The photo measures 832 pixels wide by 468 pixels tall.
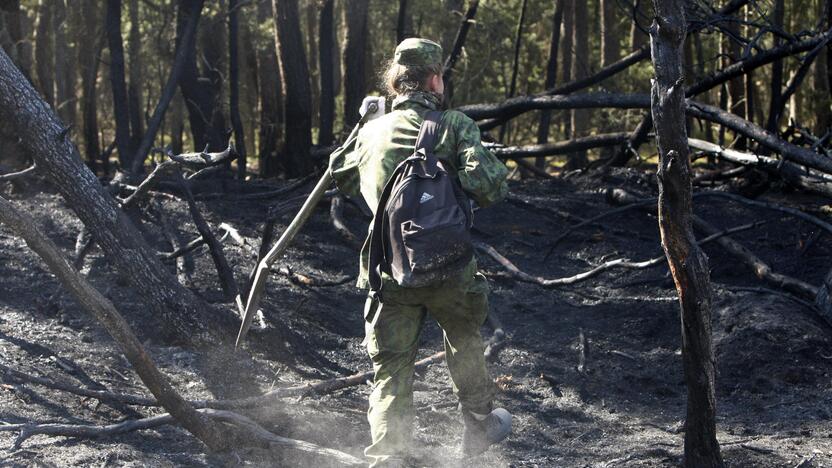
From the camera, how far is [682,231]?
4035mm

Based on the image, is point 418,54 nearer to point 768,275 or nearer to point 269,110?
point 768,275

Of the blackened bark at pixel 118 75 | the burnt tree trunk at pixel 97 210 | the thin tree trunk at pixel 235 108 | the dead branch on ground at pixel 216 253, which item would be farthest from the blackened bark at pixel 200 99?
the burnt tree trunk at pixel 97 210

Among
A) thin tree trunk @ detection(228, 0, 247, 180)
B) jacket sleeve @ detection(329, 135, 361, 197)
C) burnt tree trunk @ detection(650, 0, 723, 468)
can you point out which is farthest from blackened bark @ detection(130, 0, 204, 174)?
burnt tree trunk @ detection(650, 0, 723, 468)

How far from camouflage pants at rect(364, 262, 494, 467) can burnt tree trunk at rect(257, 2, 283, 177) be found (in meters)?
8.81

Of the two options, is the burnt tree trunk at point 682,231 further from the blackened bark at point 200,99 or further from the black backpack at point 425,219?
the blackened bark at point 200,99

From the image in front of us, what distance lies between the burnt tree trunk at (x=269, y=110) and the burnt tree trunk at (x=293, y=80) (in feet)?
4.10

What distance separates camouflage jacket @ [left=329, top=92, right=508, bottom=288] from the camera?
395 cm

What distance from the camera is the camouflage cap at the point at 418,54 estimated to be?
417 centimetres

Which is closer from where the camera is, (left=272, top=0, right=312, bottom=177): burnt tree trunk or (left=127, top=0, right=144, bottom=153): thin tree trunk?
(left=272, top=0, right=312, bottom=177): burnt tree trunk

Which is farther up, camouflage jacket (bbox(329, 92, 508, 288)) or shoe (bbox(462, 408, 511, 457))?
camouflage jacket (bbox(329, 92, 508, 288))

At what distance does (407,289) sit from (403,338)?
9.6 inches

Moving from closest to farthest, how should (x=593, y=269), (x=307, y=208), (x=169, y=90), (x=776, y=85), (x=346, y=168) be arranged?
(x=346, y=168)
(x=307, y=208)
(x=593, y=269)
(x=169, y=90)
(x=776, y=85)

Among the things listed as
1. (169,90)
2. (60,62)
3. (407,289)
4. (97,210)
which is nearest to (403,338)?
(407,289)

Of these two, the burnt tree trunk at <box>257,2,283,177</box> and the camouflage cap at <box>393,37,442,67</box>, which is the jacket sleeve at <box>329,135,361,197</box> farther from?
the burnt tree trunk at <box>257,2,283,177</box>
